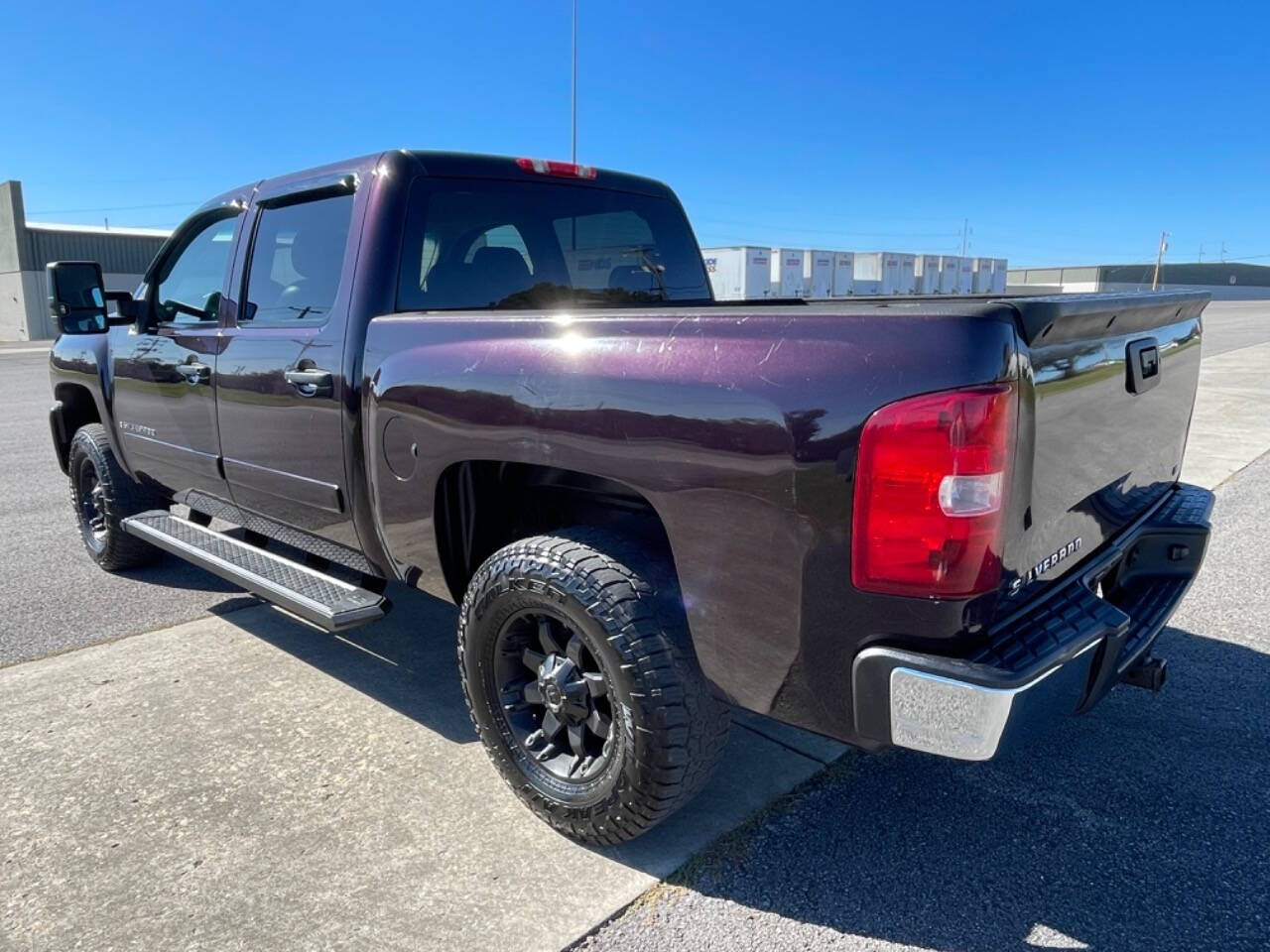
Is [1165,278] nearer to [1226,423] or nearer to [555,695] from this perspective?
[1226,423]

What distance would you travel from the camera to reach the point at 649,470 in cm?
223

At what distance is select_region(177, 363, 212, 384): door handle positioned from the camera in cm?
378

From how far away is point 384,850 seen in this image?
8.43 feet

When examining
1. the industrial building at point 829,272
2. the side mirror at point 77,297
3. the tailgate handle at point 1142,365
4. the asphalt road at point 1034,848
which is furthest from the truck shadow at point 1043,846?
the industrial building at point 829,272

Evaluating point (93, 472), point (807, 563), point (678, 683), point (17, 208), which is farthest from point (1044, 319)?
point (17, 208)

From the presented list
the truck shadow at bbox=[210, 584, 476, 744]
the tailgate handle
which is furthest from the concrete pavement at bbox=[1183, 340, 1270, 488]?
the truck shadow at bbox=[210, 584, 476, 744]

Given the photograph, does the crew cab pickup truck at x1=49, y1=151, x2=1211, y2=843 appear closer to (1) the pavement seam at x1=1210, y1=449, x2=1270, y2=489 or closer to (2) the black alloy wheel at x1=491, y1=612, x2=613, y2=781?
(2) the black alloy wheel at x1=491, y1=612, x2=613, y2=781

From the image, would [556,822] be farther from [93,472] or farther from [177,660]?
[93,472]

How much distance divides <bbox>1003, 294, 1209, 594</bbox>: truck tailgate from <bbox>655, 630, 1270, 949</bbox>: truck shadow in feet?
2.77

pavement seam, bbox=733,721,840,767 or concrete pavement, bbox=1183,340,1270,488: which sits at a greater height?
concrete pavement, bbox=1183,340,1270,488

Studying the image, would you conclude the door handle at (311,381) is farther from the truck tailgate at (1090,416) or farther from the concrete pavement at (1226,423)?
the concrete pavement at (1226,423)

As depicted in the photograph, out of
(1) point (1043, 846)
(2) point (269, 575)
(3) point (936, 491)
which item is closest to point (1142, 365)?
(3) point (936, 491)

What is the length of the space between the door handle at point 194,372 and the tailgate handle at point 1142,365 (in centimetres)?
334

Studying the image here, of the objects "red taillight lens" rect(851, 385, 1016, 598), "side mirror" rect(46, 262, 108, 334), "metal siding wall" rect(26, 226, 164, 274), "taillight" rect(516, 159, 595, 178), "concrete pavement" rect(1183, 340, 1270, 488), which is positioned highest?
"metal siding wall" rect(26, 226, 164, 274)
